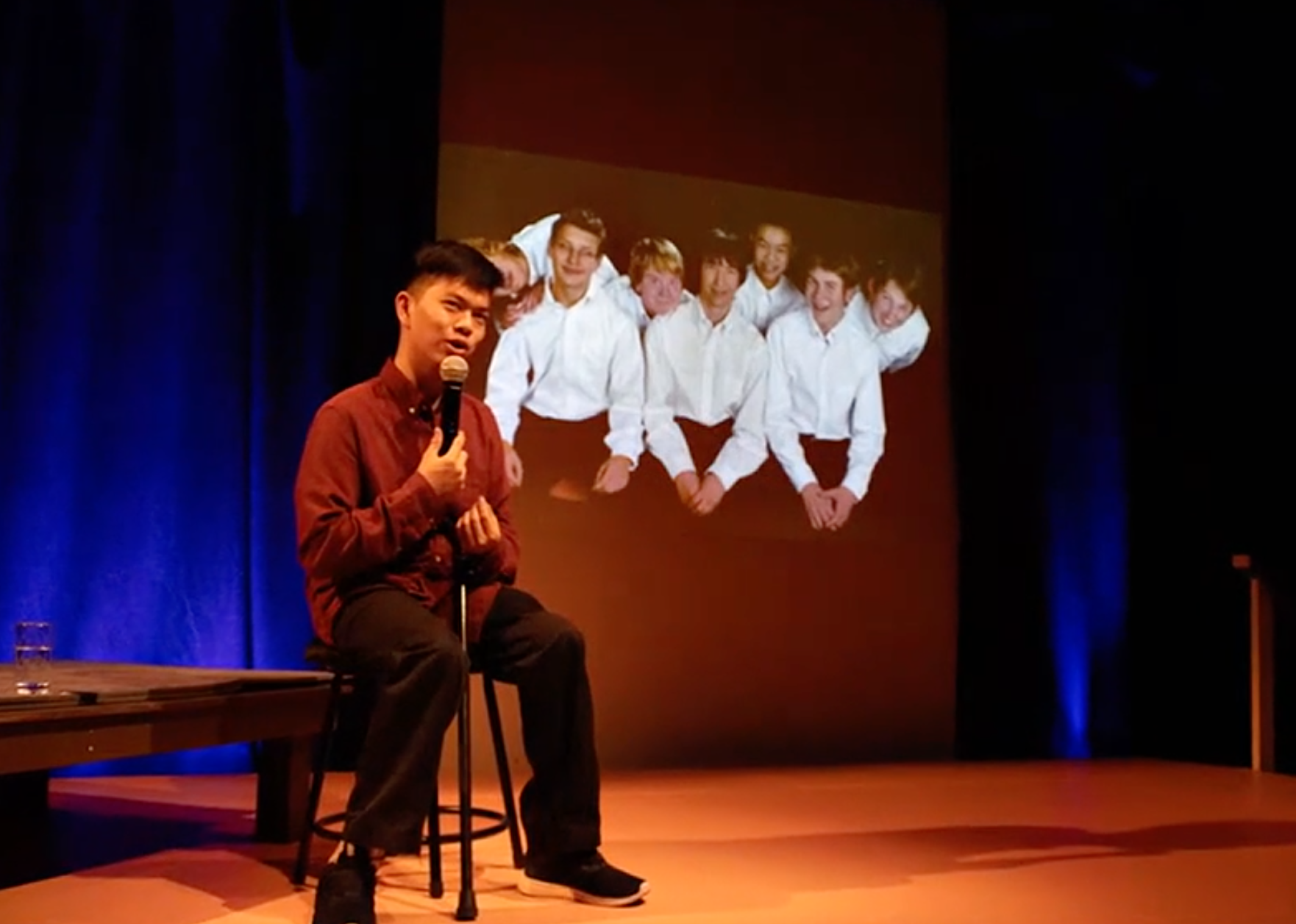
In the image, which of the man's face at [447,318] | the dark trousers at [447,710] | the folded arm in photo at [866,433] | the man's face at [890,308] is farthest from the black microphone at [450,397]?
the man's face at [890,308]

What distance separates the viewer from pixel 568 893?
2.28 meters

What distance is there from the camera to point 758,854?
2.73 m

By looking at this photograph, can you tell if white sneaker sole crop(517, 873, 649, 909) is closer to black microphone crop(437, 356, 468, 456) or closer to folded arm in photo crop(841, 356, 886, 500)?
black microphone crop(437, 356, 468, 456)

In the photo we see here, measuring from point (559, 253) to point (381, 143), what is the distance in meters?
0.63

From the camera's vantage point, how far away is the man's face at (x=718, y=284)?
4461 millimetres

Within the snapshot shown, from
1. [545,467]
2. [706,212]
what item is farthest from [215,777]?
[706,212]

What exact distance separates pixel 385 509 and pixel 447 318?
35 cm

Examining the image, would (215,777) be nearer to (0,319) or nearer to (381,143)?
(0,319)

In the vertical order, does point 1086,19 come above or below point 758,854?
above

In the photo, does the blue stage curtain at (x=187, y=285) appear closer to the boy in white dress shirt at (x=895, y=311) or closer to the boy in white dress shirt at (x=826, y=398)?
the boy in white dress shirt at (x=826, y=398)

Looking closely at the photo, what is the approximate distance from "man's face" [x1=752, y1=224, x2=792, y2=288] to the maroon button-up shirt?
2.33 metres

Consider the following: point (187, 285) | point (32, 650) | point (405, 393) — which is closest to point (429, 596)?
point (405, 393)

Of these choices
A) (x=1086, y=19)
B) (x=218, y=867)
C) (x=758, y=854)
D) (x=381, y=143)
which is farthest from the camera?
(x=1086, y=19)

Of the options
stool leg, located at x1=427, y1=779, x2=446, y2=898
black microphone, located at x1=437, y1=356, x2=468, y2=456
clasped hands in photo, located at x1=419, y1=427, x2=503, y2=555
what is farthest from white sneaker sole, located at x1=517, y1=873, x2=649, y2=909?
black microphone, located at x1=437, y1=356, x2=468, y2=456
